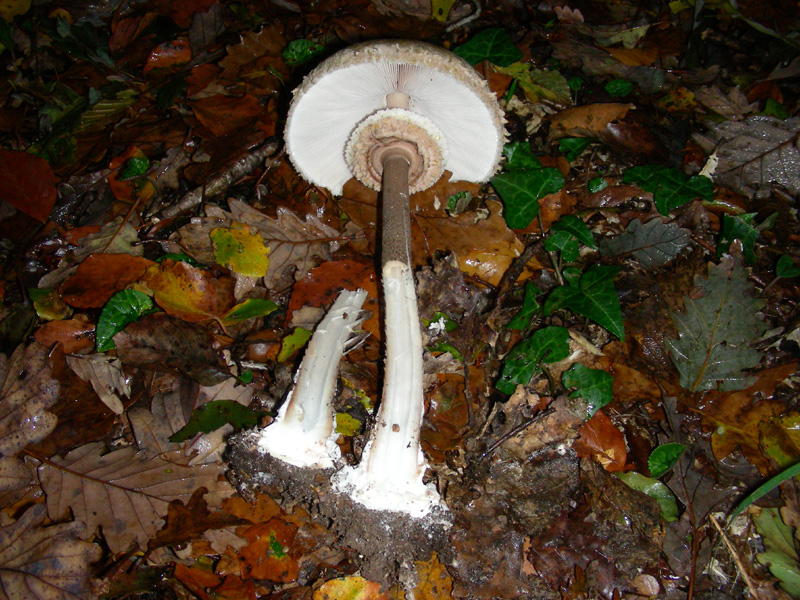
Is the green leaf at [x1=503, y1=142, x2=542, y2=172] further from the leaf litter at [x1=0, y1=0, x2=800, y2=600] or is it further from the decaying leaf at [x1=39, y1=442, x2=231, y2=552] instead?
the decaying leaf at [x1=39, y1=442, x2=231, y2=552]

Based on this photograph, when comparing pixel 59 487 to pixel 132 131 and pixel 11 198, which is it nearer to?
pixel 11 198

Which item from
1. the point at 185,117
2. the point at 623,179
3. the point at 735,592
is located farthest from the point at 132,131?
the point at 735,592

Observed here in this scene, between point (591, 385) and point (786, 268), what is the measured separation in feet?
5.49

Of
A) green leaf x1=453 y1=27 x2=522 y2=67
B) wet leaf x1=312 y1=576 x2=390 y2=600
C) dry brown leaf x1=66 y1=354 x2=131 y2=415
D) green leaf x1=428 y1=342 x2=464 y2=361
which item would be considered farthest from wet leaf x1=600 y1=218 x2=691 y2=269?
dry brown leaf x1=66 y1=354 x2=131 y2=415

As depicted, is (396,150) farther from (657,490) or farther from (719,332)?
(657,490)

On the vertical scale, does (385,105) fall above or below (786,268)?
above

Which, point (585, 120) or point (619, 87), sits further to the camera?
point (619, 87)

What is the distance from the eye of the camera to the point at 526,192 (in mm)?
3111

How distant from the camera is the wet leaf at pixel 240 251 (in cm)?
294

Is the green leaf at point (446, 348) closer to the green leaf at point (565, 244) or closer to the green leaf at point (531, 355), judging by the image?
the green leaf at point (531, 355)

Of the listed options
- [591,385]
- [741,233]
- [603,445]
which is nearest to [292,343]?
[591,385]

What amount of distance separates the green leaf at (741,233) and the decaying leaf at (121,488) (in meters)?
3.58

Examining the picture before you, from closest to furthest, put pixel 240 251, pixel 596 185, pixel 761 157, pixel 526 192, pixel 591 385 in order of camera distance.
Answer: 1. pixel 591 385
2. pixel 240 251
3. pixel 526 192
4. pixel 596 185
5. pixel 761 157

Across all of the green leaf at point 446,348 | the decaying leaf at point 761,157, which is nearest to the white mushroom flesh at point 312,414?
the green leaf at point 446,348
